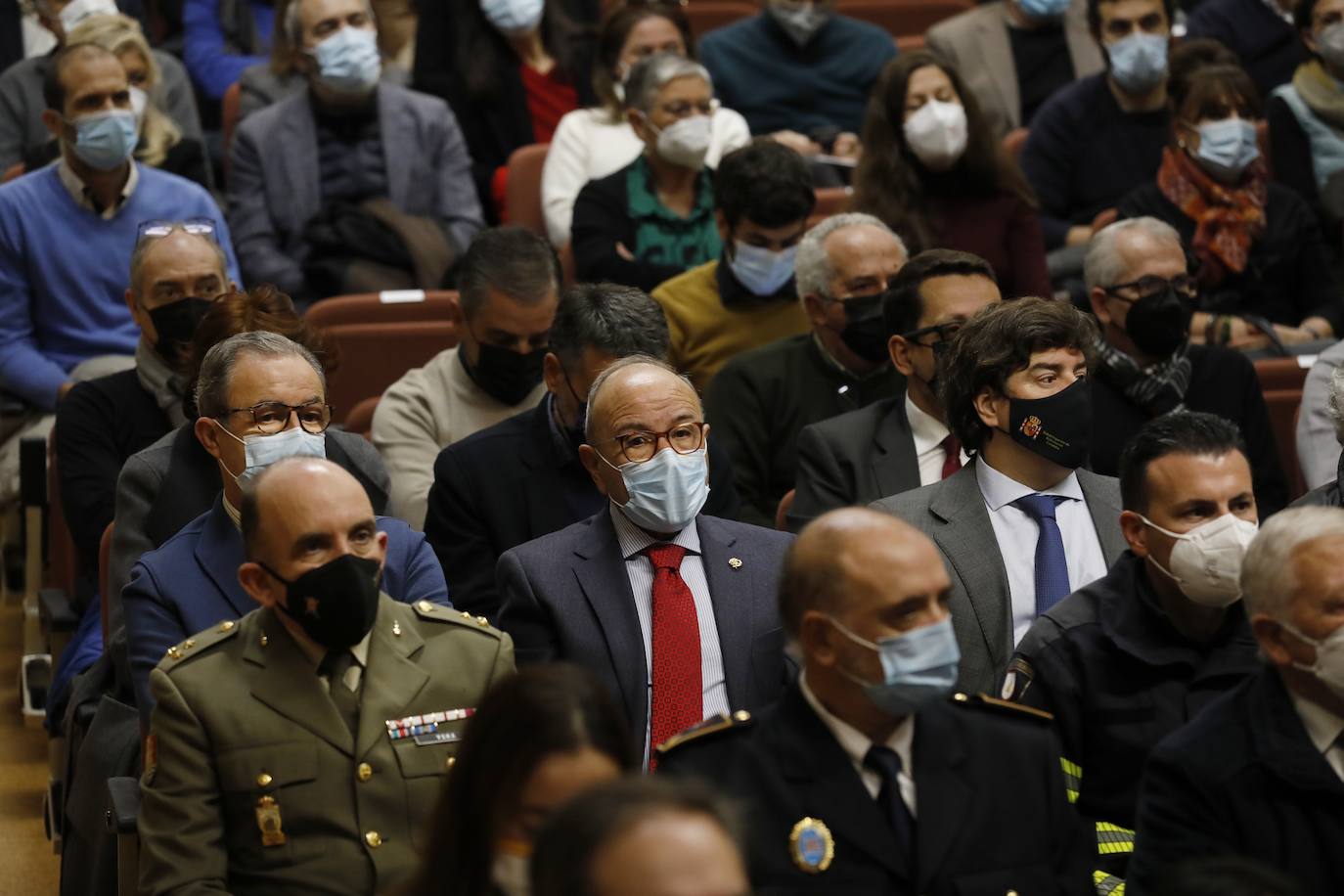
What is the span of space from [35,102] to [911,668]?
4.52 meters

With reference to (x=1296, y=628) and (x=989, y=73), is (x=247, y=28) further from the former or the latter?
(x=1296, y=628)

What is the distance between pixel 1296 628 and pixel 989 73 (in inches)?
169

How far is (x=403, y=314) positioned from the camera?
5.39 m

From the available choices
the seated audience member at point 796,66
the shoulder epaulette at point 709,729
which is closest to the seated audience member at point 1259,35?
the seated audience member at point 796,66

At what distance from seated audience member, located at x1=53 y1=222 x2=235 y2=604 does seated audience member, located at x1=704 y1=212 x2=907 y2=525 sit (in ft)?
3.84

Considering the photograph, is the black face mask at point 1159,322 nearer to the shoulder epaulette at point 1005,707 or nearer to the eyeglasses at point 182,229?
the shoulder epaulette at point 1005,707

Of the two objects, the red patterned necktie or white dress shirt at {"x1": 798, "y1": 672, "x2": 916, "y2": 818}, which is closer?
white dress shirt at {"x1": 798, "y1": 672, "x2": 916, "y2": 818}

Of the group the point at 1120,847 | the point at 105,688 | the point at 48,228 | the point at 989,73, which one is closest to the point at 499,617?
the point at 105,688

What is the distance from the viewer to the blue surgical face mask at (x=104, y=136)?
211 inches

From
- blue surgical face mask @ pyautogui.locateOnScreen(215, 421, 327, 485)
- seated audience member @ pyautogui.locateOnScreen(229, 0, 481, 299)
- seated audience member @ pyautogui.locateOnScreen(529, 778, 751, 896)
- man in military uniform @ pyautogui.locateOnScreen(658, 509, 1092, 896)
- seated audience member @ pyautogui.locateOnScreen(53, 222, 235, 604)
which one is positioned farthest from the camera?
seated audience member @ pyautogui.locateOnScreen(229, 0, 481, 299)

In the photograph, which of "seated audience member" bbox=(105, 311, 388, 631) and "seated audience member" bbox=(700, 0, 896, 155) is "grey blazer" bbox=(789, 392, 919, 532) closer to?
"seated audience member" bbox=(105, 311, 388, 631)

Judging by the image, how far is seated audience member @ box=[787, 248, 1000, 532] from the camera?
4211 millimetres

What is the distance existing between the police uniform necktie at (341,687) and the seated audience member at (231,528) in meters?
0.19

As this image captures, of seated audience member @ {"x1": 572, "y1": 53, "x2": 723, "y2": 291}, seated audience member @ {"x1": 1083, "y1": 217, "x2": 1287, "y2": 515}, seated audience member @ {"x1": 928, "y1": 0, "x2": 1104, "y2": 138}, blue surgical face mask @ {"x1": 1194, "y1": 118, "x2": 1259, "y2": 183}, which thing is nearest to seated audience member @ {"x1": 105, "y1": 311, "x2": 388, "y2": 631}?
seated audience member @ {"x1": 572, "y1": 53, "x2": 723, "y2": 291}
